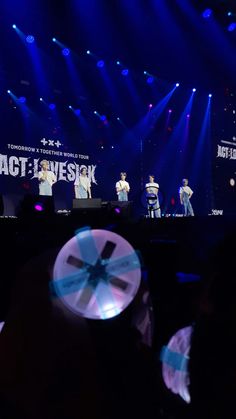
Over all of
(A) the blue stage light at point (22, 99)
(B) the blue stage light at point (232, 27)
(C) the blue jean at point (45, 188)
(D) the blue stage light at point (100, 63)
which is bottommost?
(C) the blue jean at point (45, 188)

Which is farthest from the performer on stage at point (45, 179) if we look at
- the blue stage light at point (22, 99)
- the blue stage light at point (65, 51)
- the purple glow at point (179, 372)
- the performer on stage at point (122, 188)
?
the purple glow at point (179, 372)

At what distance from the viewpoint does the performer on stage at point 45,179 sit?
7969mm

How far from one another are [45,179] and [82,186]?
1077 millimetres

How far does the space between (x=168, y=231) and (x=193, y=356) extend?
1039 mm

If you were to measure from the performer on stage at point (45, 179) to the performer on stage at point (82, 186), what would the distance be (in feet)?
2.55

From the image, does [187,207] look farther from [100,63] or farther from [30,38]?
[30,38]

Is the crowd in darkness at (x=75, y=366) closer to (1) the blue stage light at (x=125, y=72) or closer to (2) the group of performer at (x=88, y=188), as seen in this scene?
(2) the group of performer at (x=88, y=188)

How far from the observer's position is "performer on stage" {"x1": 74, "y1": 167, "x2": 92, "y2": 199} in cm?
883

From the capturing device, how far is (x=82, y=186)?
349 inches

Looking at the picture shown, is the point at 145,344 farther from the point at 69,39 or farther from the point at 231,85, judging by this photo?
the point at 231,85

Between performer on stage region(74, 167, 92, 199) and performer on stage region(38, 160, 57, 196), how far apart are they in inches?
30.6

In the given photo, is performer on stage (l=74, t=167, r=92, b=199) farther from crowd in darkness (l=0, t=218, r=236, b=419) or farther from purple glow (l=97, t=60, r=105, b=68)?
crowd in darkness (l=0, t=218, r=236, b=419)

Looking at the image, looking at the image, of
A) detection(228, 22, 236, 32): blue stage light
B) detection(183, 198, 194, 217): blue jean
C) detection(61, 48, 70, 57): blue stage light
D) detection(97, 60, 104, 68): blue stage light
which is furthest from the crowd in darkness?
detection(183, 198, 194, 217): blue jean

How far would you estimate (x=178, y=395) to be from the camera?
0.92 metres
